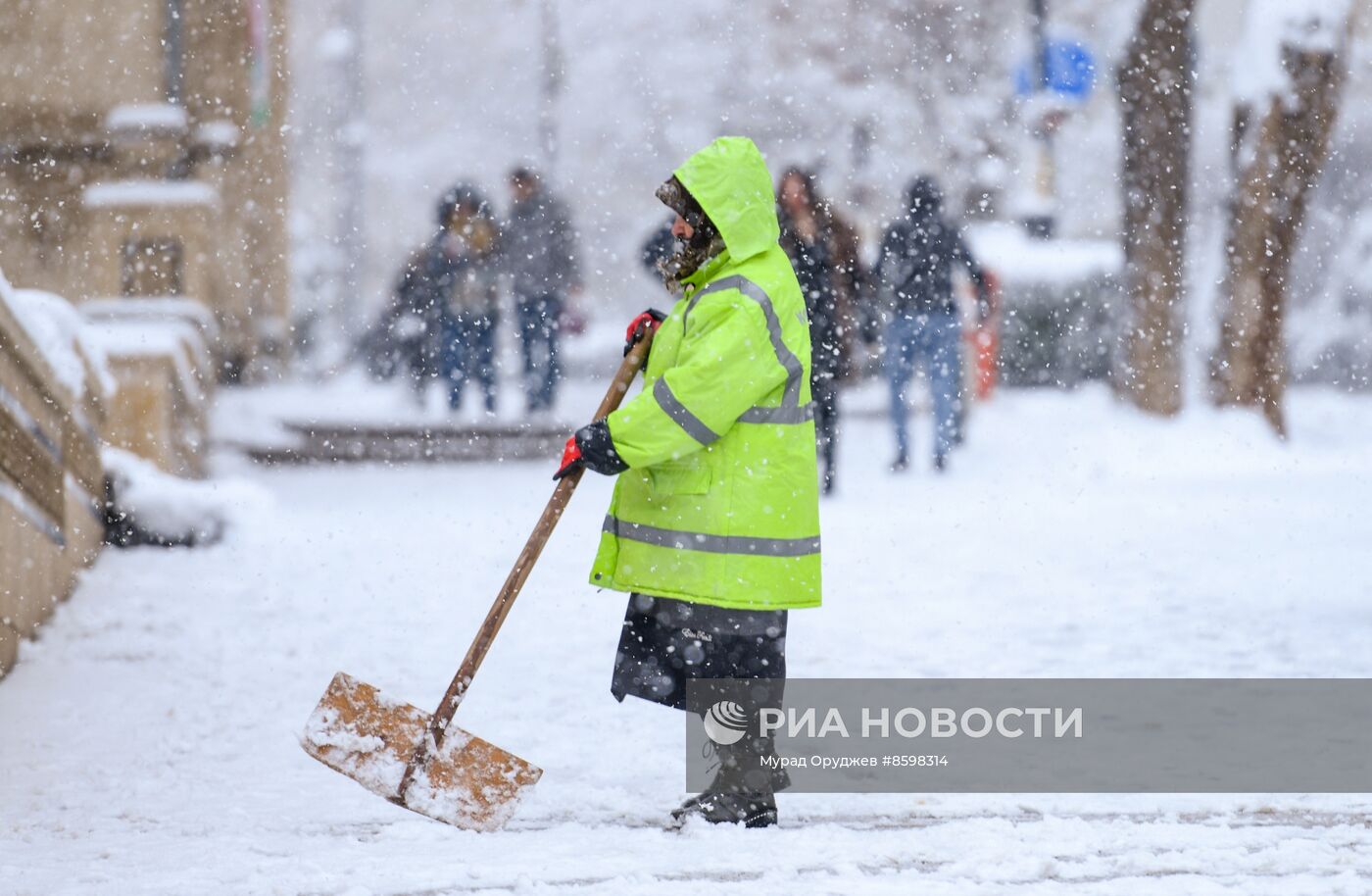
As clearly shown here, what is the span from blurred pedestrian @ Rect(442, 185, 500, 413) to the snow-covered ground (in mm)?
1528

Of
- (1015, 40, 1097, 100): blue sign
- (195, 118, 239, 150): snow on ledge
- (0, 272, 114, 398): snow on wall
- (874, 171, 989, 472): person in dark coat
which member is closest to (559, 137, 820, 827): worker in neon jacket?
(0, 272, 114, 398): snow on wall

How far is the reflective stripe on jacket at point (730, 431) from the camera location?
163 inches

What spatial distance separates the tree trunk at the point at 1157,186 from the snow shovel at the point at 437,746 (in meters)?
10.0

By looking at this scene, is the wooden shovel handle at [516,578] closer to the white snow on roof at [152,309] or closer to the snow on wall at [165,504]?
the snow on wall at [165,504]

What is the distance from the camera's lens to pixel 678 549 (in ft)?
14.0

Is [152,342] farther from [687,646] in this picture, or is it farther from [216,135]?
[687,646]

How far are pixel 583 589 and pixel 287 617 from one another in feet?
4.48

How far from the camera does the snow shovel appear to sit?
168 inches

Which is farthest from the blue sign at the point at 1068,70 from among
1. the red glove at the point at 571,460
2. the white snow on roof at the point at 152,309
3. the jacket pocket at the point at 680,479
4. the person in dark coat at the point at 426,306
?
the red glove at the point at 571,460

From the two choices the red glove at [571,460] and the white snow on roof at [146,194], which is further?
the white snow on roof at [146,194]

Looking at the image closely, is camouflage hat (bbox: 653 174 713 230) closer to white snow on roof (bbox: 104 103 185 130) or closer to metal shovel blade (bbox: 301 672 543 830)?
metal shovel blade (bbox: 301 672 543 830)

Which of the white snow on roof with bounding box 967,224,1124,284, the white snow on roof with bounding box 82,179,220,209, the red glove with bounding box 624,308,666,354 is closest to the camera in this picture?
the red glove with bounding box 624,308,666,354

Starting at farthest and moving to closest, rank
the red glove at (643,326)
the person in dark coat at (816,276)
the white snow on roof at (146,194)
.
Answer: the white snow on roof at (146,194), the person in dark coat at (816,276), the red glove at (643,326)

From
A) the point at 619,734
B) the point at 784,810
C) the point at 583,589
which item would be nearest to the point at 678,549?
the point at 784,810
